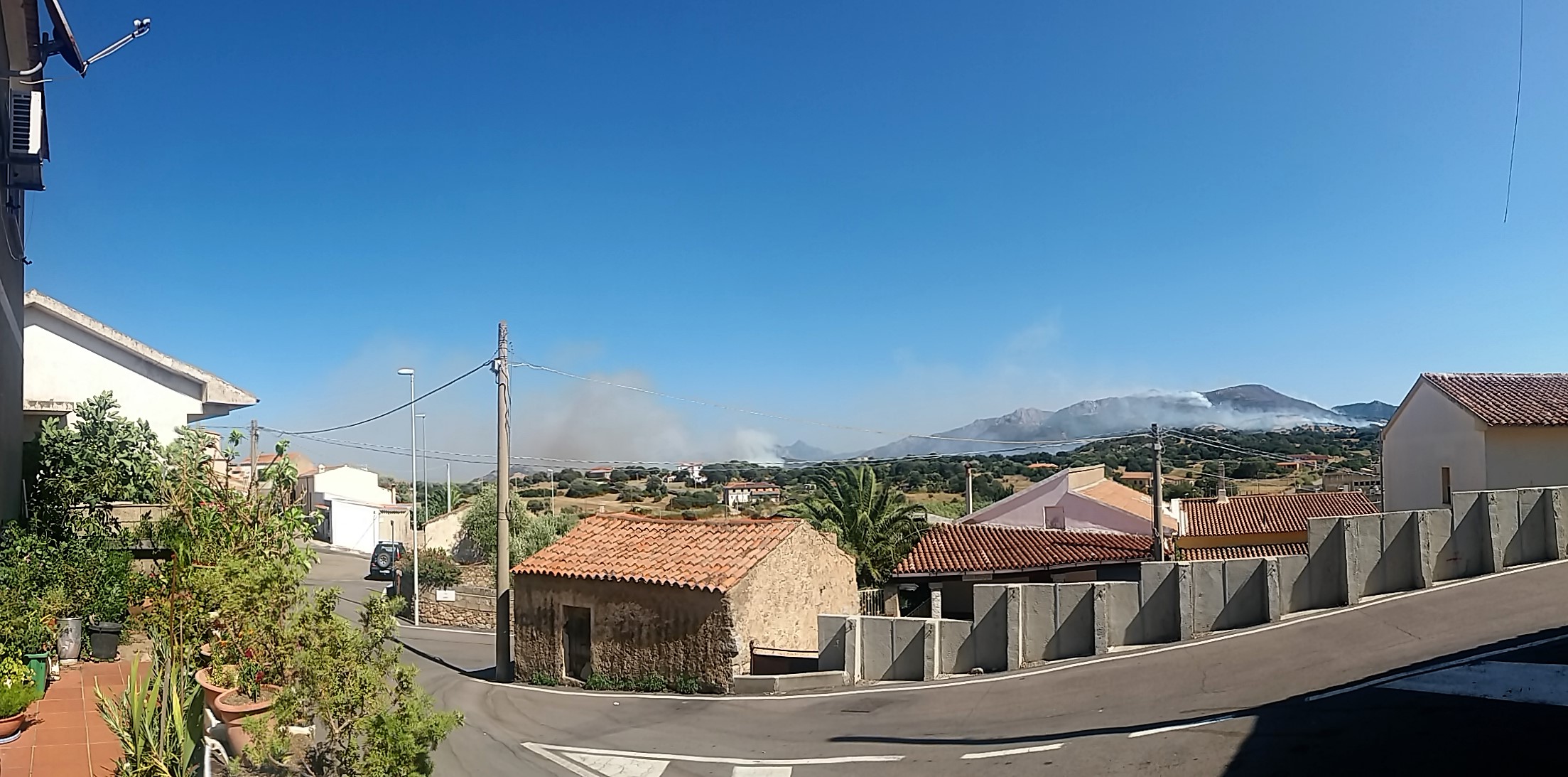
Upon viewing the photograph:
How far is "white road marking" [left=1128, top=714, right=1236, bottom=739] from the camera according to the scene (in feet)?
33.8

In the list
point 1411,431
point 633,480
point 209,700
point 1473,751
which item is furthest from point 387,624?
point 633,480

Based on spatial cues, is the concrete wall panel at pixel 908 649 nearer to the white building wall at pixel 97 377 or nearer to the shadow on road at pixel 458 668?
the shadow on road at pixel 458 668

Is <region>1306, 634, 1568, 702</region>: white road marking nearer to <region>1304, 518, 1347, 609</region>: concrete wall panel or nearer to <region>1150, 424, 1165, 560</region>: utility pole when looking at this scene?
<region>1304, 518, 1347, 609</region>: concrete wall panel

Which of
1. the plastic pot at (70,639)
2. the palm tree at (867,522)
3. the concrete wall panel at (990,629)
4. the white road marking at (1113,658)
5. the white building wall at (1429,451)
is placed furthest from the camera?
the palm tree at (867,522)

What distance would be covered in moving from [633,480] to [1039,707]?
3400 inches

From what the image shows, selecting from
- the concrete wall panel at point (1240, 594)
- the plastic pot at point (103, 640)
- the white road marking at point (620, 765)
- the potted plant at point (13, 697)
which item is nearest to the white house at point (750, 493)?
the concrete wall panel at point (1240, 594)

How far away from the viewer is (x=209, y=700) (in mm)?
9492

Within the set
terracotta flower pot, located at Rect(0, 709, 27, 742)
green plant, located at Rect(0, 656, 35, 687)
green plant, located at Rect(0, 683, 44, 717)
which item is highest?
green plant, located at Rect(0, 656, 35, 687)

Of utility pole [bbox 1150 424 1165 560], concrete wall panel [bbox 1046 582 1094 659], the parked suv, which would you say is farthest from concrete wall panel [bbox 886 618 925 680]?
the parked suv

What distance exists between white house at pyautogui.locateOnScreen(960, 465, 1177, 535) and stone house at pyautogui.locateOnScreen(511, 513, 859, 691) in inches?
874

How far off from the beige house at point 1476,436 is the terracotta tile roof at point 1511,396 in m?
0.02

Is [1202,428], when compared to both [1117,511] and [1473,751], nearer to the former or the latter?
[1117,511]

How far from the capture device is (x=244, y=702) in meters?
8.67

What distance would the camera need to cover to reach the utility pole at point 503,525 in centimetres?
2072
